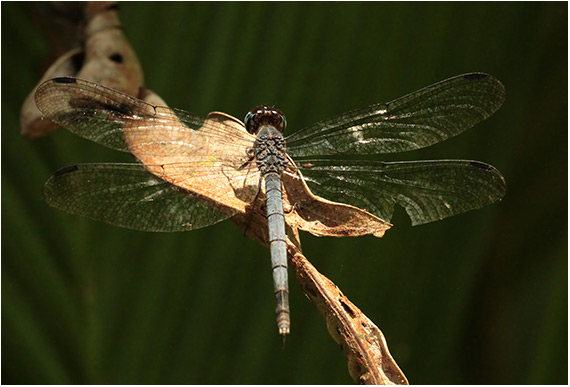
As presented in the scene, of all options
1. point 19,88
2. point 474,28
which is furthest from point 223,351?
point 474,28

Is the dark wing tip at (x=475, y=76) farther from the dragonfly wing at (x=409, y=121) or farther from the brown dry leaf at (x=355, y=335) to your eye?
the brown dry leaf at (x=355, y=335)

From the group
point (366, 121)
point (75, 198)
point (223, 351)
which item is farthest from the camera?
point (223, 351)

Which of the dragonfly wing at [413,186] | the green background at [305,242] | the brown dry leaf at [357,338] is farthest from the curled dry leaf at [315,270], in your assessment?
the green background at [305,242]

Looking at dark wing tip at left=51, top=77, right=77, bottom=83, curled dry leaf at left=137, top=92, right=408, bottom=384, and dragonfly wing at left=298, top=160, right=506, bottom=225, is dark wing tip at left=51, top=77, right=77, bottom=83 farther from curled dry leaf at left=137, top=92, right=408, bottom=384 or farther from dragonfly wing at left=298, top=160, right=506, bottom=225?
dragonfly wing at left=298, top=160, right=506, bottom=225

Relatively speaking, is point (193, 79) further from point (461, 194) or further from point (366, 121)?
point (461, 194)

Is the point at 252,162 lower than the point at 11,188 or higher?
lower

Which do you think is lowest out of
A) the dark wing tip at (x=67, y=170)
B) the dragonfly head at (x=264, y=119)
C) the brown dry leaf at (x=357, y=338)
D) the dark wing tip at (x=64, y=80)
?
the brown dry leaf at (x=357, y=338)
